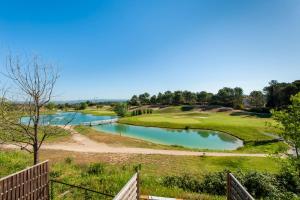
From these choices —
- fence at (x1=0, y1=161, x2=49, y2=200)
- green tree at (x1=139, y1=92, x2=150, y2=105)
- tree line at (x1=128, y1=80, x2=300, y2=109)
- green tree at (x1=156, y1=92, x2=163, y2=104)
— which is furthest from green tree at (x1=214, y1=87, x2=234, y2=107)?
fence at (x1=0, y1=161, x2=49, y2=200)

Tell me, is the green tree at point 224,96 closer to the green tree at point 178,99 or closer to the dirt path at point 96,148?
the green tree at point 178,99

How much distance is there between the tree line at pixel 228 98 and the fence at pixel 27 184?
73130 millimetres

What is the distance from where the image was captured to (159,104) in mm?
123438

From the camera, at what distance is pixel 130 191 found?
604 centimetres

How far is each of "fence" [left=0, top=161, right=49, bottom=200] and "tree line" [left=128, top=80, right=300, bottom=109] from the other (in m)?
73.1

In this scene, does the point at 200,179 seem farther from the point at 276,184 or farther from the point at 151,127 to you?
the point at 151,127

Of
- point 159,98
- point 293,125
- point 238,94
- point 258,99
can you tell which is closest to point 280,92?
point 238,94

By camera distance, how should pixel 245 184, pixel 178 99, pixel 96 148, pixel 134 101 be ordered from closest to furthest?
1. pixel 245 184
2. pixel 96 148
3. pixel 178 99
4. pixel 134 101

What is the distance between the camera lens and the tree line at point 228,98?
7914 centimetres

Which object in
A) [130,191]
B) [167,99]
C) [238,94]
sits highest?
[238,94]

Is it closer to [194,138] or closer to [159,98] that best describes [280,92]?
[194,138]

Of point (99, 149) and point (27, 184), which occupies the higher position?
point (27, 184)

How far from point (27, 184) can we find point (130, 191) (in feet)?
10.9

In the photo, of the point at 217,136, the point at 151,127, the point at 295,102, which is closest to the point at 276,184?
the point at 295,102
